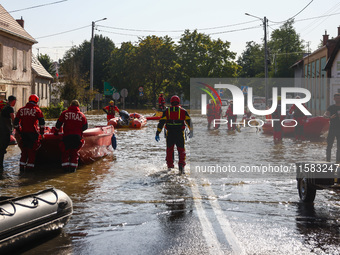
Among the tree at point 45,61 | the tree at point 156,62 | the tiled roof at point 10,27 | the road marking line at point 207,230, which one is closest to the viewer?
the road marking line at point 207,230

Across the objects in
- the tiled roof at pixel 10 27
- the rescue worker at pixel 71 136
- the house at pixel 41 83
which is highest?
the tiled roof at pixel 10 27

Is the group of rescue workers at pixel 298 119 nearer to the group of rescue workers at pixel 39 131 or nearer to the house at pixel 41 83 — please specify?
the group of rescue workers at pixel 39 131

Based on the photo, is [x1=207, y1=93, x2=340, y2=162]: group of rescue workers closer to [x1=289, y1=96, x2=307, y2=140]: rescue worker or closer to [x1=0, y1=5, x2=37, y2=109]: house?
[x1=289, y1=96, x2=307, y2=140]: rescue worker

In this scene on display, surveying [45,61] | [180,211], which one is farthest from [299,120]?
[45,61]

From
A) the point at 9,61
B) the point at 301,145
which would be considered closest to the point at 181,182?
the point at 301,145

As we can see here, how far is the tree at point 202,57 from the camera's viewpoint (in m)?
76.0

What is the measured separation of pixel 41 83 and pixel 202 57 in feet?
108

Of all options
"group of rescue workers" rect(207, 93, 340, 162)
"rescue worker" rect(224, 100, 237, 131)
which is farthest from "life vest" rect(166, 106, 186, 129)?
"rescue worker" rect(224, 100, 237, 131)

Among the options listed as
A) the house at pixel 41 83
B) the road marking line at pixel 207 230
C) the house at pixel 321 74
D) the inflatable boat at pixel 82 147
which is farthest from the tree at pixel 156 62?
the road marking line at pixel 207 230

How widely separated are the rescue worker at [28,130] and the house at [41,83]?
36.7 m

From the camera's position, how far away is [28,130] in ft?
37.5

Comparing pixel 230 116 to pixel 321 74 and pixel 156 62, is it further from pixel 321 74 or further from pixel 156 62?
pixel 156 62

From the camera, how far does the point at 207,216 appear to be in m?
6.88

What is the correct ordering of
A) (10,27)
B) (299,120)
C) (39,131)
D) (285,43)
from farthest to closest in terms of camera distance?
(285,43), (10,27), (299,120), (39,131)
